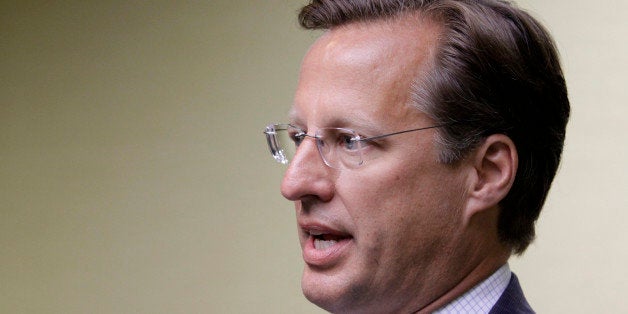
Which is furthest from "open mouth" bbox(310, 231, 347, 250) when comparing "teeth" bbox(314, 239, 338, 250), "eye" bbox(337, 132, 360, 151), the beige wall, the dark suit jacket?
the beige wall

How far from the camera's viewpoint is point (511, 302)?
1.39 meters

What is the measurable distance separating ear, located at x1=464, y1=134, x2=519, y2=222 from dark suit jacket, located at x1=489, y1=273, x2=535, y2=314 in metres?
0.12

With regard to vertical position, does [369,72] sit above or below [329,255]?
above

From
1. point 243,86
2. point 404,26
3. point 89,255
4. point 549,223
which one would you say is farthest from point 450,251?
point 89,255

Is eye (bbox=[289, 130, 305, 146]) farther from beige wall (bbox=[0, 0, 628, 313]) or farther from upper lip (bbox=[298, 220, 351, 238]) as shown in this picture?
beige wall (bbox=[0, 0, 628, 313])

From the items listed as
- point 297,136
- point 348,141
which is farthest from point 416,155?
point 297,136

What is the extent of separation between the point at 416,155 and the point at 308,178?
0.51ft

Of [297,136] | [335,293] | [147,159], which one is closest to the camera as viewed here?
[335,293]

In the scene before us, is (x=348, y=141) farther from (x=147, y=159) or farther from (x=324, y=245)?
(x=147, y=159)

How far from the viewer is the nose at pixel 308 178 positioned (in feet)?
4.42

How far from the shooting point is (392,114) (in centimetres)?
136

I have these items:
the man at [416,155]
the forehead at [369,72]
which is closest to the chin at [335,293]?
the man at [416,155]

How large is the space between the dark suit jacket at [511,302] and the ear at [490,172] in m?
0.12

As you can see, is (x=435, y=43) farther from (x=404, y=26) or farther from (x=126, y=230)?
(x=126, y=230)
